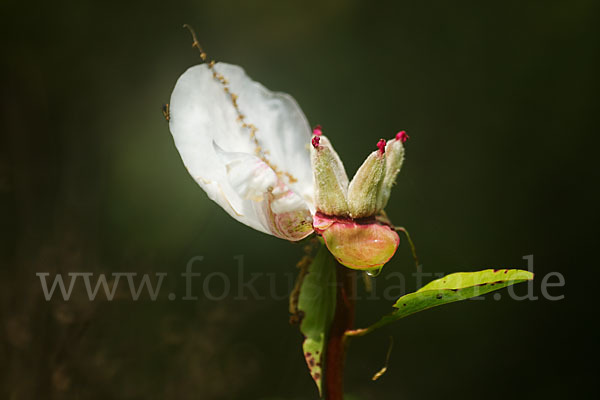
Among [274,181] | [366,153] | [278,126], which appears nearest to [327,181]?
[274,181]

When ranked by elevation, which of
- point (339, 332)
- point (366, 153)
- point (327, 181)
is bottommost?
point (339, 332)

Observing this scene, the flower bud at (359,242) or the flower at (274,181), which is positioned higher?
the flower at (274,181)

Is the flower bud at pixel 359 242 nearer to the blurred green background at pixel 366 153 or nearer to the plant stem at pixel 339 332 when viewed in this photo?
the plant stem at pixel 339 332

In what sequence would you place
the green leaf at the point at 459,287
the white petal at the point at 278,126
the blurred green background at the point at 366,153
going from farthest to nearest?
the blurred green background at the point at 366,153 < the white petal at the point at 278,126 < the green leaf at the point at 459,287

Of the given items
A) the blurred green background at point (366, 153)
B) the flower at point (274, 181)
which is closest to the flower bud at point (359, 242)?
the flower at point (274, 181)

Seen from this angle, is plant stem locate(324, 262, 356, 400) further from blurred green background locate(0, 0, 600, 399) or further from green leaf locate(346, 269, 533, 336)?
blurred green background locate(0, 0, 600, 399)

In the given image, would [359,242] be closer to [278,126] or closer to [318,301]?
[318,301]

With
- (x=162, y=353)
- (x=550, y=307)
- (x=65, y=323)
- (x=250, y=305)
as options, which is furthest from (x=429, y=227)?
(x=65, y=323)
